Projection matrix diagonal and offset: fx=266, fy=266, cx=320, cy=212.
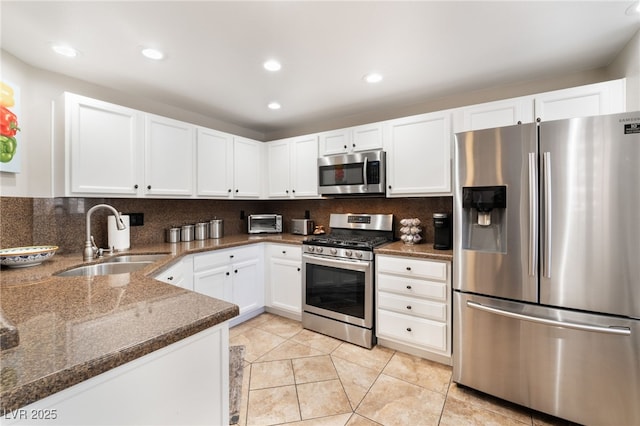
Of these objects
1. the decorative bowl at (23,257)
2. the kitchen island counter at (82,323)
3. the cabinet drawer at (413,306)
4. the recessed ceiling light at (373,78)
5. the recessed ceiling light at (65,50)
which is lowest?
the cabinet drawer at (413,306)

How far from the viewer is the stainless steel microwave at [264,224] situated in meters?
3.58

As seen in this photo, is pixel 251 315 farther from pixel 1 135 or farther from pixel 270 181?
pixel 1 135

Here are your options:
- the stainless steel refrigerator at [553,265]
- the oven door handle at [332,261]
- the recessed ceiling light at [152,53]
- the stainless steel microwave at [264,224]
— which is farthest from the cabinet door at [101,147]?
the stainless steel refrigerator at [553,265]

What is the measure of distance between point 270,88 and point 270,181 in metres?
1.34

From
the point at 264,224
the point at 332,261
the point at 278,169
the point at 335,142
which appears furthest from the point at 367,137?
the point at 264,224

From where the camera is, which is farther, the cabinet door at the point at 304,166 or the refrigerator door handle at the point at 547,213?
the cabinet door at the point at 304,166

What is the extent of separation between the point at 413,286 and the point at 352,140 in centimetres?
164

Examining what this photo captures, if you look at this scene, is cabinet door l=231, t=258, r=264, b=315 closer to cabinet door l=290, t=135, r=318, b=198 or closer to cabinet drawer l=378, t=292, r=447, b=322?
cabinet door l=290, t=135, r=318, b=198

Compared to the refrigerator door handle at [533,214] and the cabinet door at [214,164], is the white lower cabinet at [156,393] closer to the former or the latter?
the refrigerator door handle at [533,214]

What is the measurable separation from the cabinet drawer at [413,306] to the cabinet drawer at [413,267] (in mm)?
221

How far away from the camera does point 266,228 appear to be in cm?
365

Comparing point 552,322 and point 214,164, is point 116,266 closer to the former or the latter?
point 214,164

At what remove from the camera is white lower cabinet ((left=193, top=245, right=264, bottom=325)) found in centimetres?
256

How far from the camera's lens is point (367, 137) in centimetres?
285
